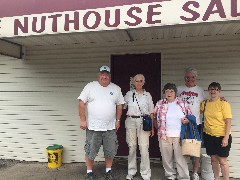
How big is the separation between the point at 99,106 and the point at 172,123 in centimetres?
124

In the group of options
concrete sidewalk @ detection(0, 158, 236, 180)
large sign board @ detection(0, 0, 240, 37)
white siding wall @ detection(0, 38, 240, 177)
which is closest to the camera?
large sign board @ detection(0, 0, 240, 37)

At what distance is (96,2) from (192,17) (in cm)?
150

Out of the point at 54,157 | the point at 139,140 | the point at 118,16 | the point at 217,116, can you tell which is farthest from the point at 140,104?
the point at 54,157

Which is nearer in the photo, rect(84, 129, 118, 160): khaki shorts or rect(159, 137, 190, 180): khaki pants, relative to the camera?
rect(159, 137, 190, 180): khaki pants

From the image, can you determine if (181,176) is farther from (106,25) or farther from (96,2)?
(96,2)

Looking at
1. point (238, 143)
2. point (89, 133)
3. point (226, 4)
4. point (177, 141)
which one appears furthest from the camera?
point (238, 143)

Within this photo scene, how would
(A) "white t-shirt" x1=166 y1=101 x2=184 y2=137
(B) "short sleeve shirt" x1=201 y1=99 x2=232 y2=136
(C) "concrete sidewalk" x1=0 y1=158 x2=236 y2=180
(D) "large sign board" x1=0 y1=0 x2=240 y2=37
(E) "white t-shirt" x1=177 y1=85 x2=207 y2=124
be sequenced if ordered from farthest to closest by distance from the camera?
1. (C) "concrete sidewalk" x1=0 y1=158 x2=236 y2=180
2. (E) "white t-shirt" x1=177 y1=85 x2=207 y2=124
3. (A) "white t-shirt" x1=166 y1=101 x2=184 y2=137
4. (B) "short sleeve shirt" x1=201 y1=99 x2=232 y2=136
5. (D) "large sign board" x1=0 y1=0 x2=240 y2=37

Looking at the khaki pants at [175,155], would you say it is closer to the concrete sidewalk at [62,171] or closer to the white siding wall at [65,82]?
the concrete sidewalk at [62,171]

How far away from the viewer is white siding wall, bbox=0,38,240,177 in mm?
5250

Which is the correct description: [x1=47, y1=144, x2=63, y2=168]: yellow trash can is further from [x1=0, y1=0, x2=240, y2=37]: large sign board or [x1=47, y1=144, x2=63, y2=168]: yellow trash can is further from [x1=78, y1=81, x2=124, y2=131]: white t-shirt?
[x1=0, y1=0, x2=240, y2=37]: large sign board

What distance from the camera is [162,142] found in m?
4.41

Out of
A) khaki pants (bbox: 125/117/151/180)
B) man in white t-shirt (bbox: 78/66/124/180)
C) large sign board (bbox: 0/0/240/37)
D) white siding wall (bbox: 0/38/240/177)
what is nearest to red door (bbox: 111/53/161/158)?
white siding wall (bbox: 0/38/240/177)

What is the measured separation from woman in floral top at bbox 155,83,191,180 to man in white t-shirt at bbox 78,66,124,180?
2.52 ft

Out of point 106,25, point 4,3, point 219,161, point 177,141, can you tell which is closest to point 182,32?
point 106,25
